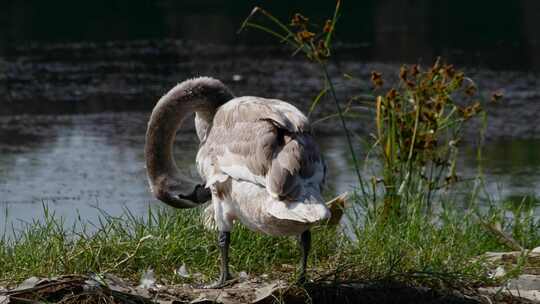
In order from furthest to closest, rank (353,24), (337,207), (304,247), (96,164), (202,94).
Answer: (353,24), (96,164), (337,207), (202,94), (304,247)

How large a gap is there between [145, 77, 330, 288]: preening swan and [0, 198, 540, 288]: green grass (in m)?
0.36

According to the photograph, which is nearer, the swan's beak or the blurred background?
the swan's beak

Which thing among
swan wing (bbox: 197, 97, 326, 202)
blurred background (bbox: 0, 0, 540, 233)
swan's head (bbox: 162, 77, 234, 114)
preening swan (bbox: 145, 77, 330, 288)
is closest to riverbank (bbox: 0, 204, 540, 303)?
preening swan (bbox: 145, 77, 330, 288)

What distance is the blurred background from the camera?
12.3m

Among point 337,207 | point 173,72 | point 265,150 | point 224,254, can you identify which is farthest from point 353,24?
point 265,150

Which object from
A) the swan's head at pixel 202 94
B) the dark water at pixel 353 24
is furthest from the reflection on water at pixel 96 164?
the dark water at pixel 353 24

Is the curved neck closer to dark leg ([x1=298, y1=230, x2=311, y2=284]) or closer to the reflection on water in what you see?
dark leg ([x1=298, y1=230, x2=311, y2=284])

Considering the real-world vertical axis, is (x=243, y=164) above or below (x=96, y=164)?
above

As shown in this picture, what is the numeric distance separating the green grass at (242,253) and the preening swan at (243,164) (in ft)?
1.18

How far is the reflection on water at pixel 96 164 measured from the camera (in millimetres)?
11078

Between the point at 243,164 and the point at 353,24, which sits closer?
the point at 243,164

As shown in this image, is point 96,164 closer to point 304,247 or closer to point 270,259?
point 270,259

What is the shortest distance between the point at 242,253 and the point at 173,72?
445 inches

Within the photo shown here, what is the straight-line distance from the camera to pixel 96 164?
517 inches
